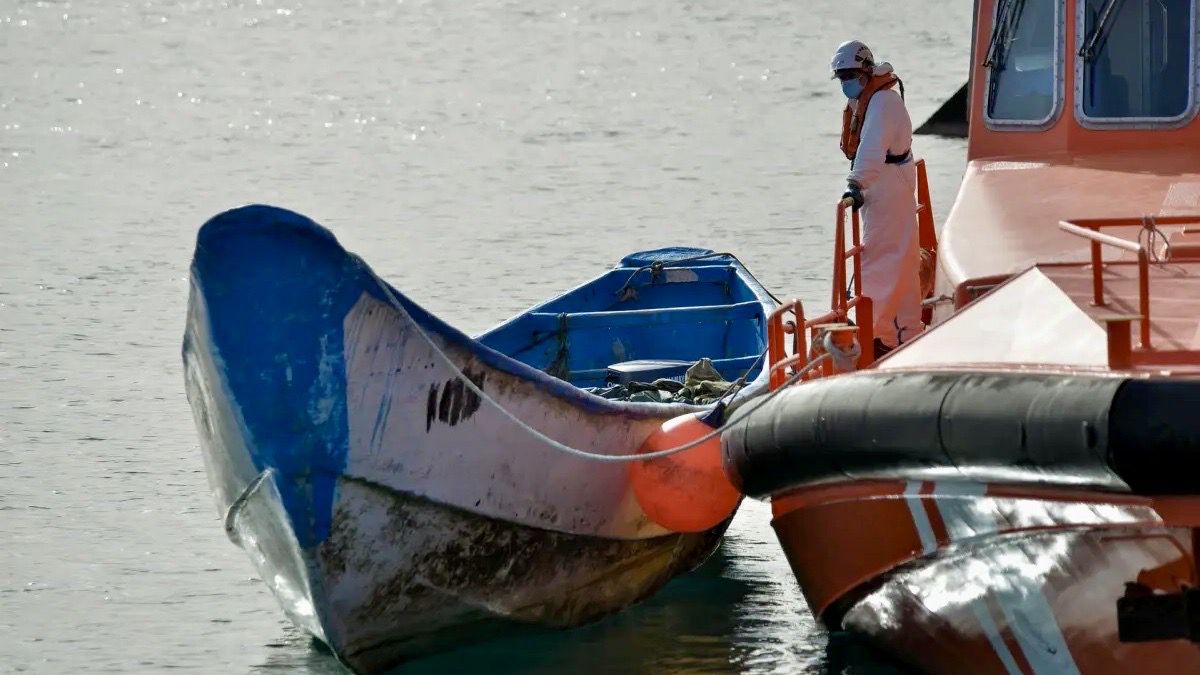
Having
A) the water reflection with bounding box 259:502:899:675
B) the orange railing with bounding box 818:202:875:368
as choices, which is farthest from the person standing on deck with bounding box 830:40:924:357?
the water reflection with bounding box 259:502:899:675

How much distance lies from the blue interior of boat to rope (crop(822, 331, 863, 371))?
2162 millimetres

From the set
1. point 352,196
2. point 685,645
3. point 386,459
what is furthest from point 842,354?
point 352,196

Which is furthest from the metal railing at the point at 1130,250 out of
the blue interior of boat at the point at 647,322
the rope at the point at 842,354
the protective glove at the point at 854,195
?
the blue interior of boat at the point at 647,322

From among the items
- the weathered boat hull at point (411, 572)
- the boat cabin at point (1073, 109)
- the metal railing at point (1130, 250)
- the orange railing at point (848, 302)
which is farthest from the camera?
the boat cabin at point (1073, 109)

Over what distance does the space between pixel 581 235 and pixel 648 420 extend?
32.2ft

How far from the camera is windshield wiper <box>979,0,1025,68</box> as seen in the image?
28.4 feet

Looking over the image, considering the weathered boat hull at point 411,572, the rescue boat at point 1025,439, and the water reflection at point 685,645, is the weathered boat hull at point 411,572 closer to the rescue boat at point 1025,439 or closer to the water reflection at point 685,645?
the water reflection at point 685,645

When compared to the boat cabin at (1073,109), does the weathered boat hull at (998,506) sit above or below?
below

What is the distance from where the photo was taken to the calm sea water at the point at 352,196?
8.73 meters

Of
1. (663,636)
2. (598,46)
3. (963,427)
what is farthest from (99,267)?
(598,46)

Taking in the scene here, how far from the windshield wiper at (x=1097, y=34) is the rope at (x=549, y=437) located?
79.1 inches

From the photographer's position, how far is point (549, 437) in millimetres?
7812

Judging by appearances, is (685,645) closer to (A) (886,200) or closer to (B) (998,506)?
(A) (886,200)

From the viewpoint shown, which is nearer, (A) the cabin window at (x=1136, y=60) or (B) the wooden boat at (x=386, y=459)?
(B) the wooden boat at (x=386, y=459)
